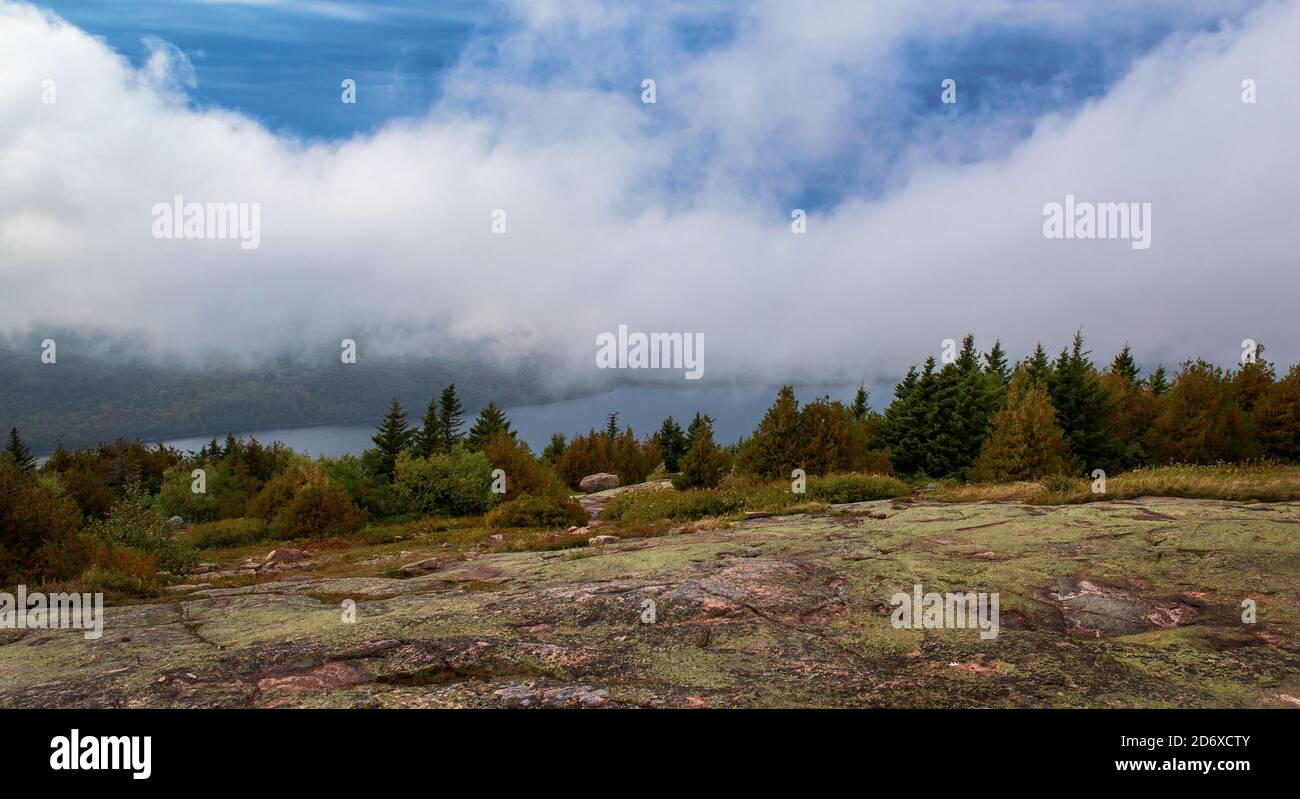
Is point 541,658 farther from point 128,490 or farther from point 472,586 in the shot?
point 128,490

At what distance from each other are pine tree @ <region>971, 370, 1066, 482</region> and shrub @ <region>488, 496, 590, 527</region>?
21.4 meters

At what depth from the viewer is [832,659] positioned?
5.74 metres

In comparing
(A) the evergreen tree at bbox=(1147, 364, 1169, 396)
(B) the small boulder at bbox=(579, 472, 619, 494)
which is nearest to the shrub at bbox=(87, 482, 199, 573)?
(B) the small boulder at bbox=(579, 472, 619, 494)

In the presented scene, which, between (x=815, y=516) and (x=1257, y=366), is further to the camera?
(x=1257, y=366)

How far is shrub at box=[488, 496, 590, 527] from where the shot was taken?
25281mm

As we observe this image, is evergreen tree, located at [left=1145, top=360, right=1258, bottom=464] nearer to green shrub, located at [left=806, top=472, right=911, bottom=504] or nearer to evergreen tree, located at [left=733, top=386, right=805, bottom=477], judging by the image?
evergreen tree, located at [left=733, top=386, right=805, bottom=477]

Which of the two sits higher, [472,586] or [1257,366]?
→ [1257,366]

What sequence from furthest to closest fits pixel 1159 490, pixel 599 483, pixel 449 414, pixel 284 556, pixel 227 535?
pixel 449 414 < pixel 599 483 < pixel 227 535 < pixel 284 556 < pixel 1159 490

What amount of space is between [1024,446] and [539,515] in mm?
24002

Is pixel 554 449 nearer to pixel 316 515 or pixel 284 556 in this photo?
pixel 316 515

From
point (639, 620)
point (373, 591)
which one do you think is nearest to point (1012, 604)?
point (639, 620)

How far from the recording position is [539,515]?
84.2 feet

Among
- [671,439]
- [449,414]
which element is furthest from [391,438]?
[671,439]
